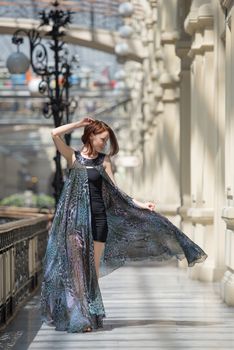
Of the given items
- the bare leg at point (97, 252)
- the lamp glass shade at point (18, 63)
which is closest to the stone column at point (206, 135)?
the lamp glass shade at point (18, 63)

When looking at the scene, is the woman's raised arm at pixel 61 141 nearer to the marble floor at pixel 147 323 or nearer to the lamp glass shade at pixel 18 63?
the marble floor at pixel 147 323

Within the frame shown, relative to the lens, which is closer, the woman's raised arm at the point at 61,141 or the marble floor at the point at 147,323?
the marble floor at the point at 147,323

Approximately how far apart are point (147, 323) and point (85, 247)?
1.04 m

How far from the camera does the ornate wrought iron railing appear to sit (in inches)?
412

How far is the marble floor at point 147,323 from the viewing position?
899 centimetres

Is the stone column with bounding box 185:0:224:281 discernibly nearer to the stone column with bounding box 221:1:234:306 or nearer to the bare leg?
the stone column with bounding box 221:1:234:306

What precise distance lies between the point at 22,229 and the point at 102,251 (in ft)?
9.90

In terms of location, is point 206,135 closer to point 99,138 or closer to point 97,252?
point 99,138

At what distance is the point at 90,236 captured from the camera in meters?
9.82

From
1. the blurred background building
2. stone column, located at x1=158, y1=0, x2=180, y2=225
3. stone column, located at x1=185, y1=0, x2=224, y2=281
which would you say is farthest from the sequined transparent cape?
stone column, located at x1=158, y1=0, x2=180, y2=225

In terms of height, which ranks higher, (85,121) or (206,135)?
(85,121)

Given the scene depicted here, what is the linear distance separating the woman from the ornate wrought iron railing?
24.6 inches

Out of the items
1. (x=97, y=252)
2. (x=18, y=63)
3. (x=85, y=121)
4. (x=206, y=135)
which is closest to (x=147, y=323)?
(x=97, y=252)

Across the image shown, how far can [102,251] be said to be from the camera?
395 inches
